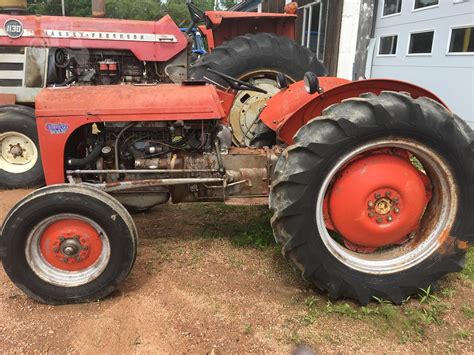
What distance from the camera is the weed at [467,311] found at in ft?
8.06

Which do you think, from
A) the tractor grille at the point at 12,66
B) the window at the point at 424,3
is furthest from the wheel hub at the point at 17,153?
the window at the point at 424,3

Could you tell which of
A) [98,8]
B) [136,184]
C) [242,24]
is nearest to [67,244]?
[136,184]

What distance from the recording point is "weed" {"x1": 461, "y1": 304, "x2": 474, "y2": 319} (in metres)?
2.46

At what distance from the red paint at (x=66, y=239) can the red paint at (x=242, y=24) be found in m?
3.86

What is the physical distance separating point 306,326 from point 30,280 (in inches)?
63.1

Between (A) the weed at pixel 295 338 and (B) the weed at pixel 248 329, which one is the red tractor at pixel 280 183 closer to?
(A) the weed at pixel 295 338

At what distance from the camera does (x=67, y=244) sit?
2.45 metres

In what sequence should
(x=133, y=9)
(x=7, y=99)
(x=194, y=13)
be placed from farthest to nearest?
1. (x=133, y=9)
2. (x=194, y=13)
3. (x=7, y=99)

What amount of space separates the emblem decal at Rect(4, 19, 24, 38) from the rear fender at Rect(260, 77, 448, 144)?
135 inches

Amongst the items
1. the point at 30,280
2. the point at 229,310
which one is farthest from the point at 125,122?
the point at 229,310

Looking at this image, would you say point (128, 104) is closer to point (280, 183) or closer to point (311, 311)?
point (280, 183)

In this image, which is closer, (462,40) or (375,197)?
(375,197)

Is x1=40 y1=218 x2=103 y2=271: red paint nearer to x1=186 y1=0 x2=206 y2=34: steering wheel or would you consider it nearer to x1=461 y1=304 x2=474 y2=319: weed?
x1=461 y1=304 x2=474 y2=319: weed

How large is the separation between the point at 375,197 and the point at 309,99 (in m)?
0.90
